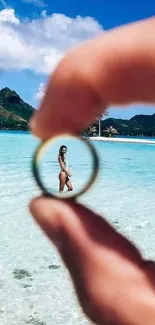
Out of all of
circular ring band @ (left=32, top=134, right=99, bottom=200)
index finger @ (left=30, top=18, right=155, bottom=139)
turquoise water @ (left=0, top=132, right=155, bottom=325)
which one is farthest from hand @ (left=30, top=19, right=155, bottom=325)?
turquoise water @ (left=0, top=132, right=155, bottom=325)

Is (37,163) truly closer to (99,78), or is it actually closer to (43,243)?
(99,78)

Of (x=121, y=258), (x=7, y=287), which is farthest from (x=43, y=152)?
(x=7, y=287)

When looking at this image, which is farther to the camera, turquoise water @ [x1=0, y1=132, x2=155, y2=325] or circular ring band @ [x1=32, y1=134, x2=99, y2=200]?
turquoise water @ [x1=0, y1=132, x2=155, y2=325]

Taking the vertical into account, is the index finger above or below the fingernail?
above

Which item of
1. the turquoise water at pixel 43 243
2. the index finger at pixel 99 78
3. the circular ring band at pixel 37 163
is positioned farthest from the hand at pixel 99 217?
the turquoise water at pixel 43 243

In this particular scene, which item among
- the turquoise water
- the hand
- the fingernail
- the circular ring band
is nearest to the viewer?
the hand

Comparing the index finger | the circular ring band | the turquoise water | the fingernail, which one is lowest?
the turquoise water

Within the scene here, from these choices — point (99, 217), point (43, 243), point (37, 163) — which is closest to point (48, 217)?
point (99, 217)

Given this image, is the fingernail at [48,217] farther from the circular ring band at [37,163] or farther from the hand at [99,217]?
the circular ring band at [37,163]

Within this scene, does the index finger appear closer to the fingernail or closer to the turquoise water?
the fingernail
